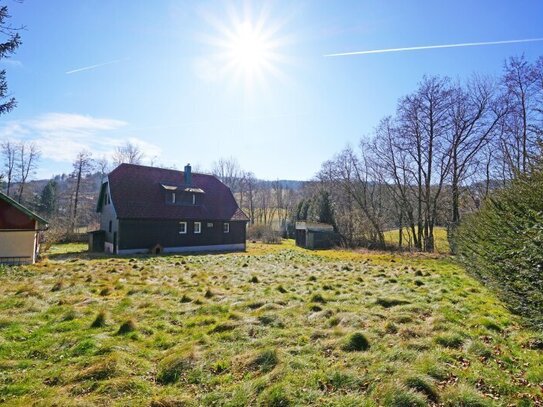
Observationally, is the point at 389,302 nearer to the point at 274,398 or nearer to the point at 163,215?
the point at 274,398

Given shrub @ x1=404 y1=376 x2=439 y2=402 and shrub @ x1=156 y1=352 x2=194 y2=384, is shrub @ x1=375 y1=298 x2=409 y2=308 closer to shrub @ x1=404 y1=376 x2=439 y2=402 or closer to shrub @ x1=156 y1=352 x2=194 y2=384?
shrub @ x1=404 y1=376 x2=439 y2=402

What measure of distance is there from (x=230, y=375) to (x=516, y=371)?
3.97 m

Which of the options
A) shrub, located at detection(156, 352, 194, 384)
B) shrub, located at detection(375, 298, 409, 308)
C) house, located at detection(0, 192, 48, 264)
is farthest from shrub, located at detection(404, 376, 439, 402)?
house, located at detection(0, 192, 48, 264)

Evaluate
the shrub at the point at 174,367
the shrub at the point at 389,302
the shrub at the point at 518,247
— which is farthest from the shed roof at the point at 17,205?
the shrub at the point at 518,247

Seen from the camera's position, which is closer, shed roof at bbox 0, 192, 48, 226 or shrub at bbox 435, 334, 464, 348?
shrub at bbox 435, 334, 464, 348

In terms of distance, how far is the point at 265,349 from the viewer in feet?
15.8

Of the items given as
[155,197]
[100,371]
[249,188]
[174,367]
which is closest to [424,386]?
[174,367]

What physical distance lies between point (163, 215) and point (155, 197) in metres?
1.87

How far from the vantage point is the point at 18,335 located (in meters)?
5.64

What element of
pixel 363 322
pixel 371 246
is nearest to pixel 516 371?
pixel 363 322

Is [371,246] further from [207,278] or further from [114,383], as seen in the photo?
[114,383]

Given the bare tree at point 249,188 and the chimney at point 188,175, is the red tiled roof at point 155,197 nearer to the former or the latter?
the chimney at point 188,175

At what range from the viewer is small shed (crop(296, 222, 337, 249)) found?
3441 centimetres

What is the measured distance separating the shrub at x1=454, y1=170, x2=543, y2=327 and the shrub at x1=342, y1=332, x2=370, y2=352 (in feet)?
9.53
